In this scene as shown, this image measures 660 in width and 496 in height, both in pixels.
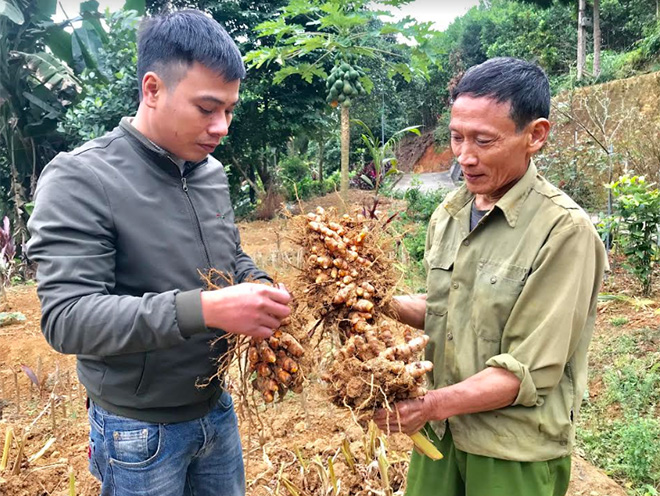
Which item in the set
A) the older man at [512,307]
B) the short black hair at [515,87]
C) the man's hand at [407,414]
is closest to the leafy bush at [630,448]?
the older man at [512,307]

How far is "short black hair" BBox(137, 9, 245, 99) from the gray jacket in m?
0.23

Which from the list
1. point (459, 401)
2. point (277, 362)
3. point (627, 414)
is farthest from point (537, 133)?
point (627, 414)

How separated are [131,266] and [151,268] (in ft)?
0.19

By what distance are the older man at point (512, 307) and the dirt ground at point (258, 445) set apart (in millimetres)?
647

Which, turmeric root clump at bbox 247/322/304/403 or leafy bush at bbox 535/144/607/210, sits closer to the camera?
turmeric root clump at bbox 247/322/304/403

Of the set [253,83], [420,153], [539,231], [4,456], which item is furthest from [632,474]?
[420,153]

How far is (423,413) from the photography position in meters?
1.43

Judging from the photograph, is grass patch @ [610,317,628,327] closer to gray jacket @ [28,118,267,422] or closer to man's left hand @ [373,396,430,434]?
man's left hand @ [373,396,430,434]

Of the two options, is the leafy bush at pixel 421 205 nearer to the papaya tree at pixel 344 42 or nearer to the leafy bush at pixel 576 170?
the leafy bush at pixel 576 170

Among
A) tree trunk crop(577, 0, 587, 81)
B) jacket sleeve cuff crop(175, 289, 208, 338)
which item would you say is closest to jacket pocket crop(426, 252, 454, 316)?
jacket sleeve cuff crop(175, 289, 208, 338)

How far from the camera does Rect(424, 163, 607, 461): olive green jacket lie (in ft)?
4.42

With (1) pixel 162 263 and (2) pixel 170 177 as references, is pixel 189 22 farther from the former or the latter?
(1) pixel 162 263

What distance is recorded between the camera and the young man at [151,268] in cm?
121

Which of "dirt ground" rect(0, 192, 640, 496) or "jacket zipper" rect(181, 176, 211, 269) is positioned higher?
"jacket zipper" rect(181, 176, 211, 269)
